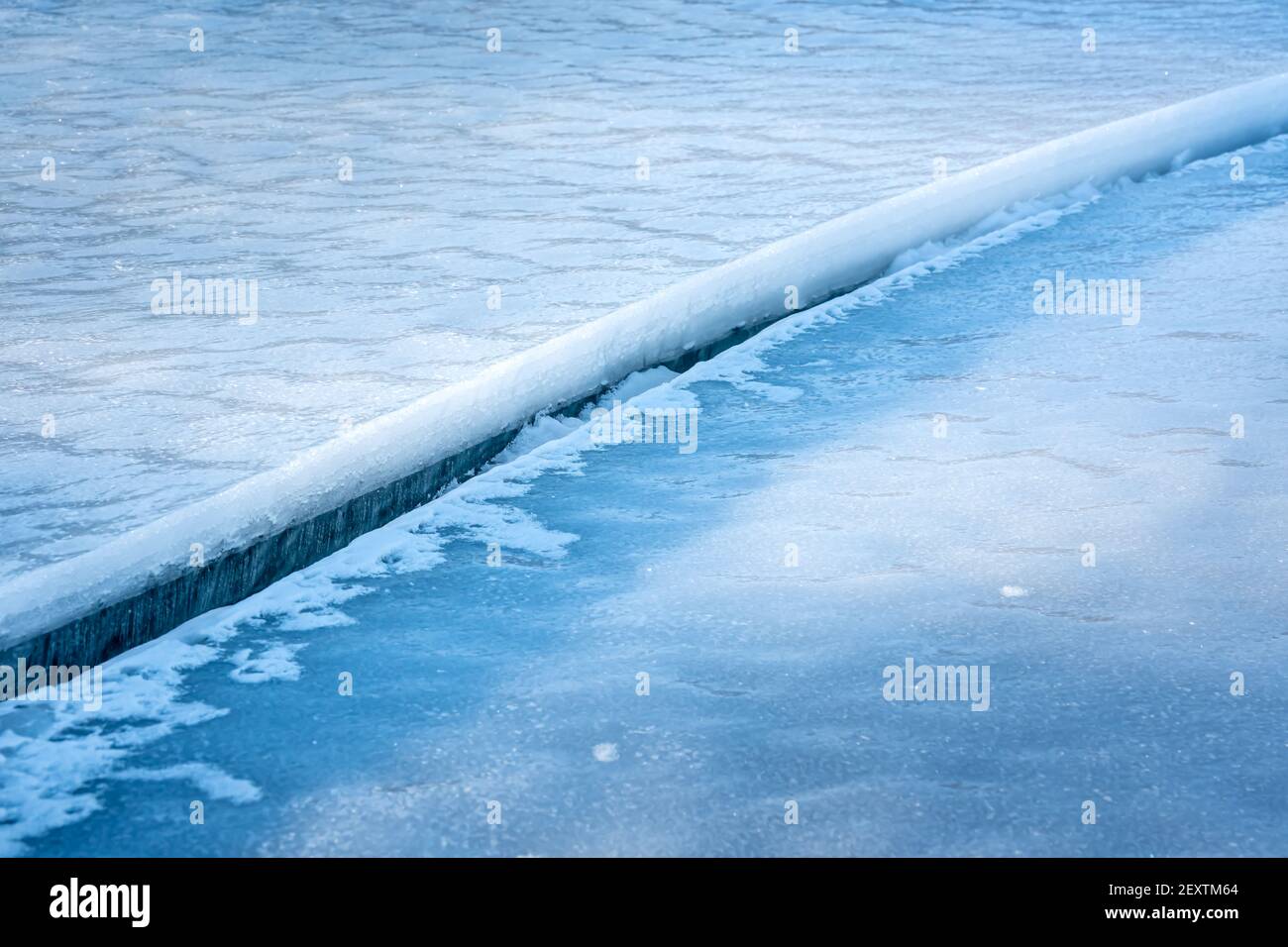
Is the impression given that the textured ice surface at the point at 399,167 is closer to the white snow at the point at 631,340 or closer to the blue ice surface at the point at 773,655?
the white snow at the point at 631,340

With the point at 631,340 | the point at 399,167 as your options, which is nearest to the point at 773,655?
the point at 631,340

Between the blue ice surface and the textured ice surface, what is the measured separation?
29 cm

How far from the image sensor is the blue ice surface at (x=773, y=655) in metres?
1.45

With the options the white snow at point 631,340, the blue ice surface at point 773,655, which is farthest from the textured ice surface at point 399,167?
the blue ice surface at point 773,655

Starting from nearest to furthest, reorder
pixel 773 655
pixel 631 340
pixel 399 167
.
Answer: pixel 773 655
pixel 631 340
pixel 399 167

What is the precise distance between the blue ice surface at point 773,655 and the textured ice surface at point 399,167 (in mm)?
287

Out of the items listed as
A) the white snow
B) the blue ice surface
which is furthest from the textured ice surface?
the blue ice surface

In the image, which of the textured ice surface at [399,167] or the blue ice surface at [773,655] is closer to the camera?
the blue ice surface at [773,655]

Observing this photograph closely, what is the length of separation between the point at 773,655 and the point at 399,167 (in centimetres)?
254

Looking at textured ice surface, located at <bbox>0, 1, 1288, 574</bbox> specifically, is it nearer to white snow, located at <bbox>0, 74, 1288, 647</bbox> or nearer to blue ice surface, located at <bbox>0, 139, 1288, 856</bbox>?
white snow, located at <bbox>0, 74, 1288, 647</bbox>

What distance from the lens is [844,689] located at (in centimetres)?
168

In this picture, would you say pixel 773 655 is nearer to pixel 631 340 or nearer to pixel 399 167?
pixel 631 340

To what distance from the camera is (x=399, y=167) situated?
3910mm
